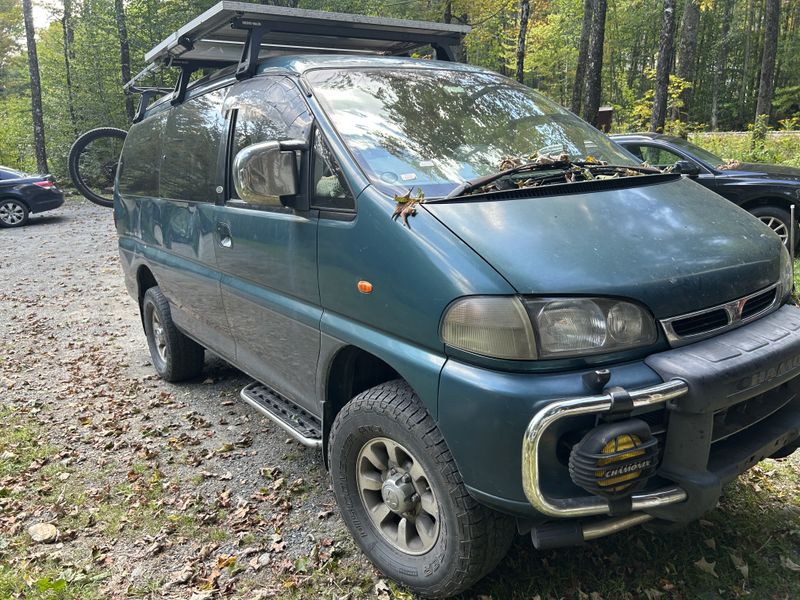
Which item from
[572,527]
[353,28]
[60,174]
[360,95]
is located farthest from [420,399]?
[60,174]

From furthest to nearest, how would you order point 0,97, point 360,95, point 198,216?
point 0,97
point 198,216
point 360,95

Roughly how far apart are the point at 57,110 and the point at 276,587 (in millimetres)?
28853

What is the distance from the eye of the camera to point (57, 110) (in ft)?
86.1

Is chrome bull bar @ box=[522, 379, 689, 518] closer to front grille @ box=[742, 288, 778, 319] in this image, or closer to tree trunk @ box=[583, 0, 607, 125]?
front grille @ box=[742, 288, 778, 319]

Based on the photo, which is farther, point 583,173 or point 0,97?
point 0,97

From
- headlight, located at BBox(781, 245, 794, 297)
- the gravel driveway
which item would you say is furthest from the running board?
headlight, located at BBox(781, 245, 794, 297)

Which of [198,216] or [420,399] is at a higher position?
[198,216]

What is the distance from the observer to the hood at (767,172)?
8125mm

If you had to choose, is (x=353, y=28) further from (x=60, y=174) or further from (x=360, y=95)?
(x=60, y=174)

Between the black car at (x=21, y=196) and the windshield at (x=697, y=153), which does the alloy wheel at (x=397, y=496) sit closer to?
the windshield at (x=697, y=153)

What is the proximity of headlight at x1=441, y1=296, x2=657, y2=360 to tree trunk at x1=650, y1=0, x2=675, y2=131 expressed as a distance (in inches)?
499

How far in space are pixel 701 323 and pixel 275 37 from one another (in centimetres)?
337

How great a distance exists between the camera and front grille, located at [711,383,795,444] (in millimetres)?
2258

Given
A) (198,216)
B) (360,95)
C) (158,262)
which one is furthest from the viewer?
(158,262)
